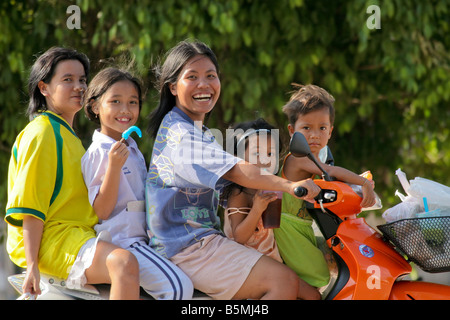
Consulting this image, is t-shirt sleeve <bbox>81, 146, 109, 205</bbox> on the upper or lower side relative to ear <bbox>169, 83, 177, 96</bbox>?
lower

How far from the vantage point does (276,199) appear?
100 inches

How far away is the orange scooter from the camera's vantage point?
7.61 feet

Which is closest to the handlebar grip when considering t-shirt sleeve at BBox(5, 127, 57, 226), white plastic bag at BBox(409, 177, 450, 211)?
white plastic bag at BBox(409, 177, 450, 211)

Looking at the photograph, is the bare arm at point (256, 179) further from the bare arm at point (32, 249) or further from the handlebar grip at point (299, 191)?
the bare arm at point (32, 249)

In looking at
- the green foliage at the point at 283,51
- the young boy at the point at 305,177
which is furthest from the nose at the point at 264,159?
the green foliage at the point at 283,51

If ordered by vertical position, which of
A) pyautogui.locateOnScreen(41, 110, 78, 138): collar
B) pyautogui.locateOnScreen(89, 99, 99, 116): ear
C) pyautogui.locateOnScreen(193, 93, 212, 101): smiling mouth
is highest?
pyautogui.locateOnScreen(193, 93, 212, 101): smiling mouth

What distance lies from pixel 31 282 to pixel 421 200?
157 cm

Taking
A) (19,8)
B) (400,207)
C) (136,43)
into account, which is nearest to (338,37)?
(136,43)

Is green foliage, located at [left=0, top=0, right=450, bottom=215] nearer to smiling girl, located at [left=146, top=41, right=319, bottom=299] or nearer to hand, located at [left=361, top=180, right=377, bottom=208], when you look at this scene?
smiling girl, located at [left=146, top=41, right=319, bottom=299]

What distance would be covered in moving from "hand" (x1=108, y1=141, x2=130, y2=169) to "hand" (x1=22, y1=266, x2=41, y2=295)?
1.73 ft

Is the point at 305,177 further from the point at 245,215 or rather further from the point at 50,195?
the point at 50,195
